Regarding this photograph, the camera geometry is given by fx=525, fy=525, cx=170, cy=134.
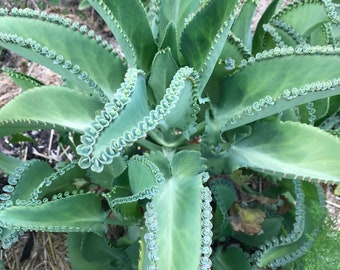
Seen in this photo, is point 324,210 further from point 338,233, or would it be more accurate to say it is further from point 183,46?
point 183,46

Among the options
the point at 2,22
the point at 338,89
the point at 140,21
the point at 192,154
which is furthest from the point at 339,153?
the point at 2,22

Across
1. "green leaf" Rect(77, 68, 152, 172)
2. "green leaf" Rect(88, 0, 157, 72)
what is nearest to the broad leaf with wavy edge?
"green leaf" Rect(77, 68, 152, 172)

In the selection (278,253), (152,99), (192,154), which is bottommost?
(278,253)

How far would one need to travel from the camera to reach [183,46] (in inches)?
34.1

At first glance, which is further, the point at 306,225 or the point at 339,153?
the point at 306,225

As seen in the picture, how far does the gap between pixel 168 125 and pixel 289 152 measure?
0.67 feet

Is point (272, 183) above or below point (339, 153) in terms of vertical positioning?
above

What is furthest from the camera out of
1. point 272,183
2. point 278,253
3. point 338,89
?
point 272,183

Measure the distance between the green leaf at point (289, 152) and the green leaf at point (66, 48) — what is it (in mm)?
249

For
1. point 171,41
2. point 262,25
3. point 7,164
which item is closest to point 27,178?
point 7,164

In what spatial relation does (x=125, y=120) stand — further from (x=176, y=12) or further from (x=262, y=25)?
(x=262, y=25)

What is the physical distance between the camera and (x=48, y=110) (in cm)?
83

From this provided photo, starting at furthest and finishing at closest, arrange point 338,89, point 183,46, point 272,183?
point 272,183, point 183,46, point 338,89

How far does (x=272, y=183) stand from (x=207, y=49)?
0.50 m
